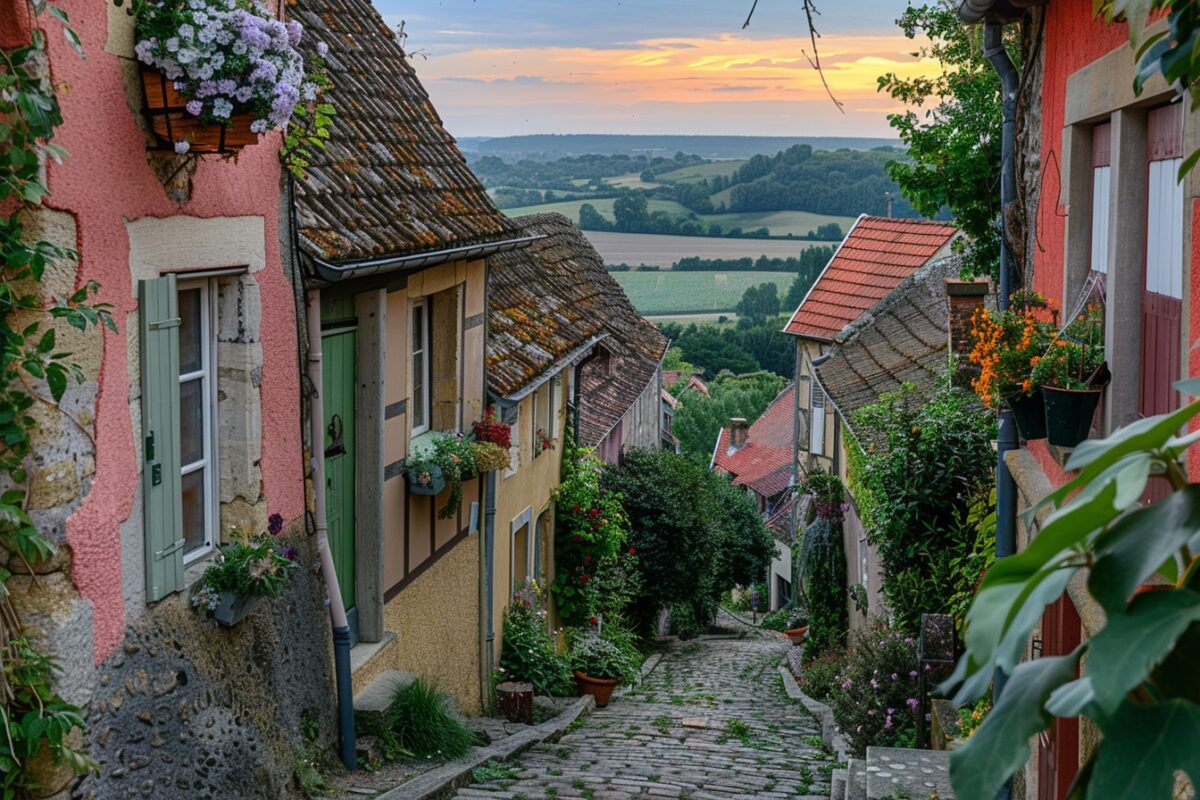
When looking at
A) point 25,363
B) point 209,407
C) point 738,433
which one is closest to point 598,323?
point 209,407

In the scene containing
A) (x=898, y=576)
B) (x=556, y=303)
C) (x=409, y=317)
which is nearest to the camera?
(x=409, y=317)

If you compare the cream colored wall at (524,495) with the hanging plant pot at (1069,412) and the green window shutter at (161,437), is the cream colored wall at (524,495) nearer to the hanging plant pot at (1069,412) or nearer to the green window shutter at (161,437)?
the green window shutter at (161,437)

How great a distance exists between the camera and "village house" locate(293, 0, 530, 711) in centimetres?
752

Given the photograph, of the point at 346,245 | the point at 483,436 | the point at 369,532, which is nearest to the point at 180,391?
the point at 346,245

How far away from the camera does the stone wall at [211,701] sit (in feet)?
15.4

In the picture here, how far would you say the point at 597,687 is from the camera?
13211mm

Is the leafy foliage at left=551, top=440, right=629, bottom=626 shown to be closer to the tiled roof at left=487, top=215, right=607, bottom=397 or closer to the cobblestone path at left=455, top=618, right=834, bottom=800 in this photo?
the cobblestone path at left=455, top=618, right=834, bottom=800

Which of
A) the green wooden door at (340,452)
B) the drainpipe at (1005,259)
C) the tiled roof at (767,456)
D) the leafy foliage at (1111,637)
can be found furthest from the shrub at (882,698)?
the tiled roof at (767,456)

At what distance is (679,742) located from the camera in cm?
1072

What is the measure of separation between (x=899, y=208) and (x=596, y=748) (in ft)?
111

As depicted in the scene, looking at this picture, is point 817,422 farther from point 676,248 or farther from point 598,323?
point 676,248

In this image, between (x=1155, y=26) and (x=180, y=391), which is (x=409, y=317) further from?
(x=1155, y=26)

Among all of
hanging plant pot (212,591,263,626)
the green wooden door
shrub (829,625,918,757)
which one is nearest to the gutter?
the green wooden door

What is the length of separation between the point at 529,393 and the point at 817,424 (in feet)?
31.6
